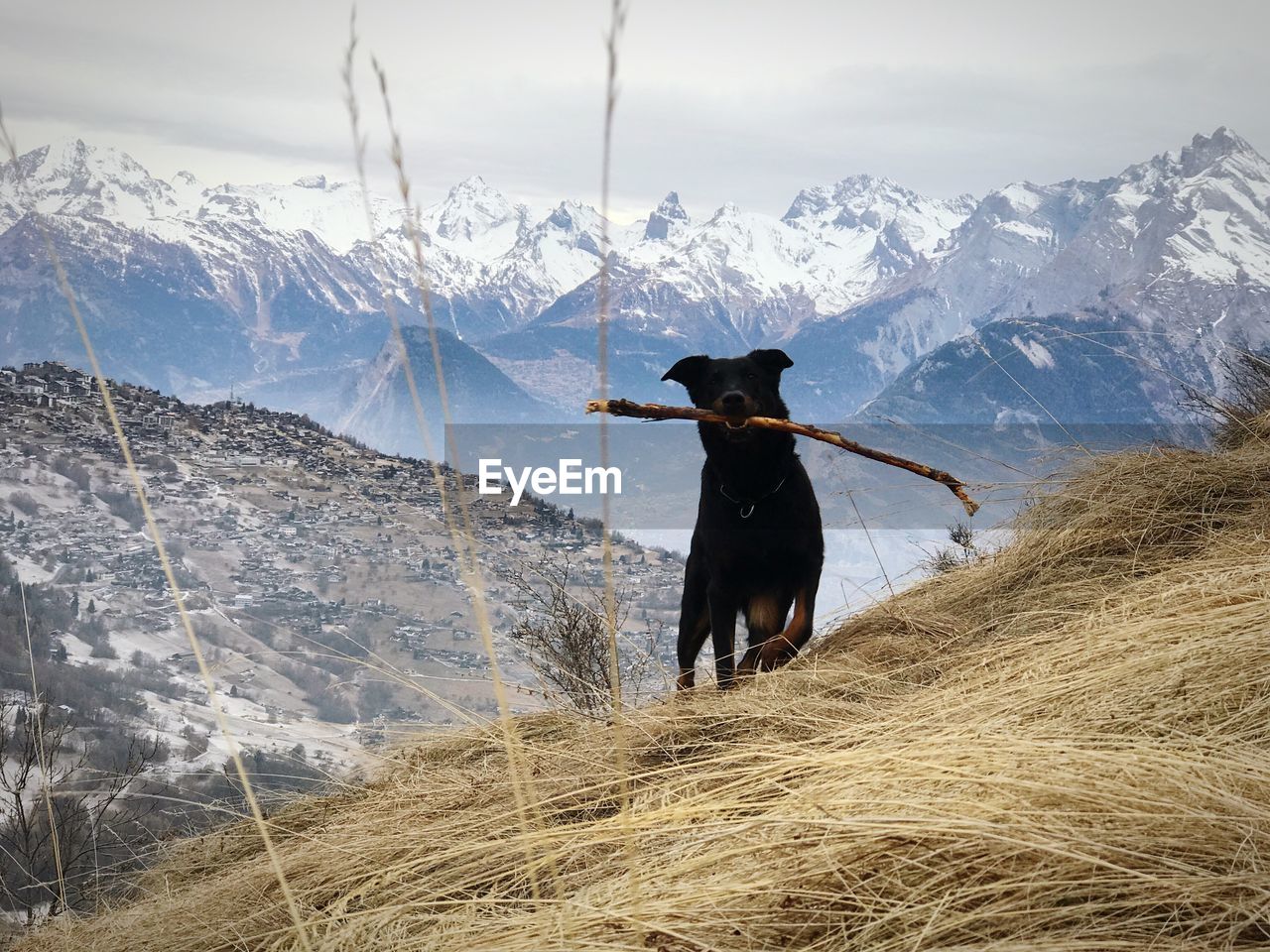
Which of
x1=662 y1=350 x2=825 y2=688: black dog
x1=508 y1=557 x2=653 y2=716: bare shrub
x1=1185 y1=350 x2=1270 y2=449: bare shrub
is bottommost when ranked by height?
x1=508 y1=557 x2=653 y2=716: bare shrub

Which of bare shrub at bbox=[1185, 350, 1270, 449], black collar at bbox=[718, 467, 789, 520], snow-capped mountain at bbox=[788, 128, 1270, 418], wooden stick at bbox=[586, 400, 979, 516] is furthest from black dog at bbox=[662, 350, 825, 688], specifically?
snow-capped mountain at bbox=[788, 128, 1270, 418]

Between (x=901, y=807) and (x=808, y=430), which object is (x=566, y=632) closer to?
(x=808, y=430)

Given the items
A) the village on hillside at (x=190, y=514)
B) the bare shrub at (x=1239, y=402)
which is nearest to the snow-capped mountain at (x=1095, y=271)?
the village on hillside at (x=190, y=514)

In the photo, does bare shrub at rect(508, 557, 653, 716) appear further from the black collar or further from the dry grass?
the dry grass

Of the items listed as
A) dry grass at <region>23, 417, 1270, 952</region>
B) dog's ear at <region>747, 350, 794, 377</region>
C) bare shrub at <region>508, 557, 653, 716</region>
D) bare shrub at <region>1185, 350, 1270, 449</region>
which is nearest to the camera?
dry grass at <region>23, 417, 1270, 952</region>

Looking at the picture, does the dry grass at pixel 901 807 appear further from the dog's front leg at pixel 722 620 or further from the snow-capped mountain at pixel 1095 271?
the snow-capped mountain at pixel 1095 271

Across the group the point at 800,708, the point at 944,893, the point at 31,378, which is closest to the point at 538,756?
the point at 800,708
